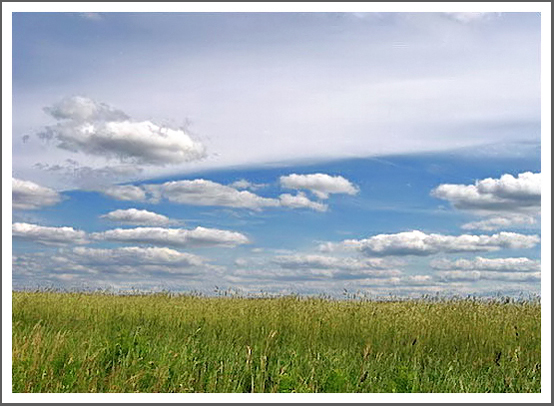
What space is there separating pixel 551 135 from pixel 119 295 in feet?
36.3

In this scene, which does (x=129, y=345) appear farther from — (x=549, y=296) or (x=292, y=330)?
(x=549, y=296)

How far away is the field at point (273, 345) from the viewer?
646 centimetres

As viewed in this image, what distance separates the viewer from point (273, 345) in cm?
875

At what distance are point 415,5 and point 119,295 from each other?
10.6m

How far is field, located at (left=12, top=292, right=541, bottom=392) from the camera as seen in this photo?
6.46 m

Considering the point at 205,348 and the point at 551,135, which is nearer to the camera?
the point at 551,135

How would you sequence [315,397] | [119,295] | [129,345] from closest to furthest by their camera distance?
1. [315,397]
2. [129,345]
3. [119,295]

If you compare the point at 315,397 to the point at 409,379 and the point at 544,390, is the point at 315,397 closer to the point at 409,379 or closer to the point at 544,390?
the point at 409,379

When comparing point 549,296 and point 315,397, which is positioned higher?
point 549,296

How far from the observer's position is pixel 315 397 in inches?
201

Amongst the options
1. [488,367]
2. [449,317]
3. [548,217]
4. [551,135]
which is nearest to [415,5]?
[551,135]

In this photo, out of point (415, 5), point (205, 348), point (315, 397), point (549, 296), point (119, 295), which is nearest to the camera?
point (315, 397)

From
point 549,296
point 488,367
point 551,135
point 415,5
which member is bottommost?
point 488,367

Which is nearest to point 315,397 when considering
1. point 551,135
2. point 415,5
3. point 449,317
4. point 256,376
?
point 256,376
